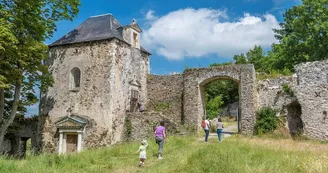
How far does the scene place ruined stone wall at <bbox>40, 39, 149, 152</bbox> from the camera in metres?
17.4

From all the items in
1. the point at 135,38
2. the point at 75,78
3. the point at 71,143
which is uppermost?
the point at 135,38

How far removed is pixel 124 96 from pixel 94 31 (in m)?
4.46

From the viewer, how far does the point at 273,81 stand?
18.0 metres

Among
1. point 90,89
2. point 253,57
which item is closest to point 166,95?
point 90,89

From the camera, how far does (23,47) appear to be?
14.5m

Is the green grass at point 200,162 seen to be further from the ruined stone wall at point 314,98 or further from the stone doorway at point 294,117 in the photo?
the stone doorway at point 294,117

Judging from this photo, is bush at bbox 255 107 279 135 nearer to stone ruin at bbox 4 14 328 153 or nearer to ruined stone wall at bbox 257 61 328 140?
stone ruin at bbox 4 14 328 153

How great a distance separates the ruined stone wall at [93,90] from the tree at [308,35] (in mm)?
14335

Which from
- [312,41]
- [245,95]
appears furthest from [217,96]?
[245,95]

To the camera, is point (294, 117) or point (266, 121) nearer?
point (266, 121)

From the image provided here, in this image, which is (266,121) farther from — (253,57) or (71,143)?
(253,57)

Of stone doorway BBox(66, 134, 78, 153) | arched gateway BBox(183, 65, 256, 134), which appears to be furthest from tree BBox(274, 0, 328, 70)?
stone doorway BBox(66, 134, 78, 153)

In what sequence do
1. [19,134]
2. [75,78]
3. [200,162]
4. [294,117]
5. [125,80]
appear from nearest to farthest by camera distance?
[200,162]
[294,117]
[125,80]
[75,78]
[19,134]

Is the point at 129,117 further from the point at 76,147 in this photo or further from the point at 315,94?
the point at 315,94
